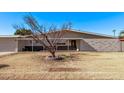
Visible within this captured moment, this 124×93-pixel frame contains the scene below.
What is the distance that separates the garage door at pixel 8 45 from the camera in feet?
72.8

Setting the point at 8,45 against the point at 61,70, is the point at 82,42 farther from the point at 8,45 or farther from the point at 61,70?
the point at 61,70

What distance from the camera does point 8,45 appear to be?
73.0ft

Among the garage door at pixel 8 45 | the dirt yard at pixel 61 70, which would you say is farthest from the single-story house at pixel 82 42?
the dirt yard at pixel 61 70

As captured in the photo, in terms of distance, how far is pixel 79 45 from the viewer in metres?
23.0

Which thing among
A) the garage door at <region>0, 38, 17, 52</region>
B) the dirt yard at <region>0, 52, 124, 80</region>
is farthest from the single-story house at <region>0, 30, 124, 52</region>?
the dirt yard at <region>0, 52, 124, 80</region>

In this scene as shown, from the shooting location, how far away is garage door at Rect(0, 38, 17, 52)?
22.2m

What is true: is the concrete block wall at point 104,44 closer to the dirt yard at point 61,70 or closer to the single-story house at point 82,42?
the single-story house at point 82,42

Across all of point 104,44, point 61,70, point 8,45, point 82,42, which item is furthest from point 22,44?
point 61,70
